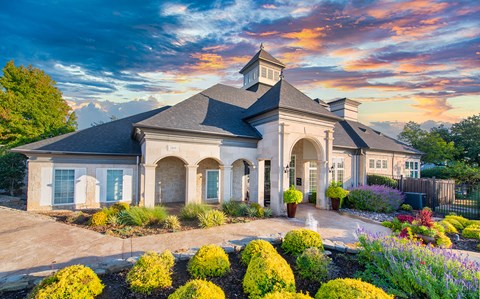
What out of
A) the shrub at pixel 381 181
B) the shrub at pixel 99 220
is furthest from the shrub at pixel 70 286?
the shrub at pixel 381 181

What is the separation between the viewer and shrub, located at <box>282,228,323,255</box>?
4934 mm

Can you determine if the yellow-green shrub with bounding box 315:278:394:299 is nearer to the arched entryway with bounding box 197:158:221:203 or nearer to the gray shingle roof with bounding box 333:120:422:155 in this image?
the arched entryway with bounding box 197:158:221:203

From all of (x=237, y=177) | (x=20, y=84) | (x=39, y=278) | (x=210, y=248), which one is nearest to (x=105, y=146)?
(x=237, y=177)

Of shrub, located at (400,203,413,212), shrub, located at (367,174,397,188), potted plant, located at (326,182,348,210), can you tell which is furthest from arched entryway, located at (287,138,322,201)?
shrub, located at (367,174,397,188)

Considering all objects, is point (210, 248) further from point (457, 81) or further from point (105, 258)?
point (457, 81)

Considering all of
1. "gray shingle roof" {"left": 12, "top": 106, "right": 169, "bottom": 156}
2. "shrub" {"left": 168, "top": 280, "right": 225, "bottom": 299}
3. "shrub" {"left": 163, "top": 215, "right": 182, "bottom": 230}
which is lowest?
"shrub" {"left": 163, "top": 215, "right": 182, "bottom": 230}

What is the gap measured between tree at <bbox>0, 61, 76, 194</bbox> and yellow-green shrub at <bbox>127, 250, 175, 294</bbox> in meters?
18.1

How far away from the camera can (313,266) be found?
396cm

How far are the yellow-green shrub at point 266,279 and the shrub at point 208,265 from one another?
0.67m

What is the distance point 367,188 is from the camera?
12383mm

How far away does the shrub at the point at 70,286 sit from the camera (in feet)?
9.68

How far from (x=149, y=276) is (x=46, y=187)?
1090cm

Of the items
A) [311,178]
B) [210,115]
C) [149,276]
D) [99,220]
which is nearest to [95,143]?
[99,220]

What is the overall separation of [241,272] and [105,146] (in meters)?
11.3
